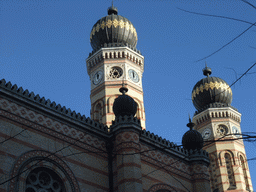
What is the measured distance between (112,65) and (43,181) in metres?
9.36

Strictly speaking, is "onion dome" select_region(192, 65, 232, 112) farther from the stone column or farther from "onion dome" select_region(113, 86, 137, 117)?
the stone column

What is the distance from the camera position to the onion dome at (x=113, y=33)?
68.0ft

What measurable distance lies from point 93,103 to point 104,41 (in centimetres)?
348

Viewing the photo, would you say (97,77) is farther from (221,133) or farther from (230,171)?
(230,171)

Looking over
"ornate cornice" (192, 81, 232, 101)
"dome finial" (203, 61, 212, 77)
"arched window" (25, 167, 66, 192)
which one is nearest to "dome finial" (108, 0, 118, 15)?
"ornate cornice" (192, 81, 232, 101)

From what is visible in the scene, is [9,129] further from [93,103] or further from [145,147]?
[93,103]

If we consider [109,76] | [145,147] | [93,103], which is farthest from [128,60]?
[145,147]

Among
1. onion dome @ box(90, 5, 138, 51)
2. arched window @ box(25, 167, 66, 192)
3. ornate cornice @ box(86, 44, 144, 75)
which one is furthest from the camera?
onion dome @ box(90, 5, 138, 51)

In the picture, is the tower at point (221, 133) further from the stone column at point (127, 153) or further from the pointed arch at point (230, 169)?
the stone column at point (127, 153)

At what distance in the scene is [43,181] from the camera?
37.9ft

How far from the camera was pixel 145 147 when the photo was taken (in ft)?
47.4

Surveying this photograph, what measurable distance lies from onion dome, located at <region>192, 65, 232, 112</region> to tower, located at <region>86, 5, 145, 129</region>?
18.8ft

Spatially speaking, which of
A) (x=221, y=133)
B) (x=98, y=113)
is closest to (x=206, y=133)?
(x=221, y=133)

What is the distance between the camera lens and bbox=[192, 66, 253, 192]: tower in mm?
A: 22125
